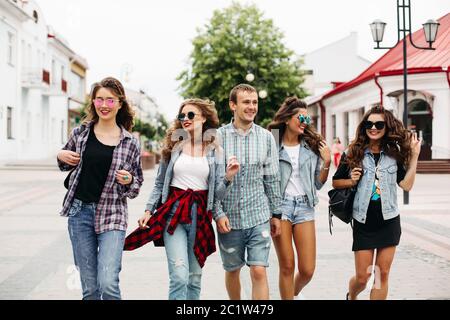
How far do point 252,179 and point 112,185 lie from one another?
98 centimetres

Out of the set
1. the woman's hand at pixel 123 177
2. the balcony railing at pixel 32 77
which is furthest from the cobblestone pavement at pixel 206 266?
the balcony railing at pixel 32 77

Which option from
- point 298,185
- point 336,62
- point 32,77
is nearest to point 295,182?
point 298,185

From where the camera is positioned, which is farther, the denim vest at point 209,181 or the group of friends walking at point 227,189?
the denim vest at point 209,181

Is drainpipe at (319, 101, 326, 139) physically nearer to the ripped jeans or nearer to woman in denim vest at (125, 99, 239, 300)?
woman in denim vest at (125, 99, 239, 300)

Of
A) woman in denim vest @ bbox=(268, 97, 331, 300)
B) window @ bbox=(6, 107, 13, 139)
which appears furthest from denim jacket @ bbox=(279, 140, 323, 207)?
window @ bbox=(6, 107, 13, 139)

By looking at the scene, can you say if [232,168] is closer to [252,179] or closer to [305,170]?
[252,179]

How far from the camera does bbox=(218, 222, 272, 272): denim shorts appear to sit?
432 cm

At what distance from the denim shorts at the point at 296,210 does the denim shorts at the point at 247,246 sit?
9.4 inches

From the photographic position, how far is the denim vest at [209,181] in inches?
166

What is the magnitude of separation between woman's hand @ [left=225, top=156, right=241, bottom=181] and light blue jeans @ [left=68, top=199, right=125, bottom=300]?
773 mm

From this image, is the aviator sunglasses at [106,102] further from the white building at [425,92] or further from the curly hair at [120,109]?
the white building at [425,92]

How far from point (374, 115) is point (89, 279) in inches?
90.8
